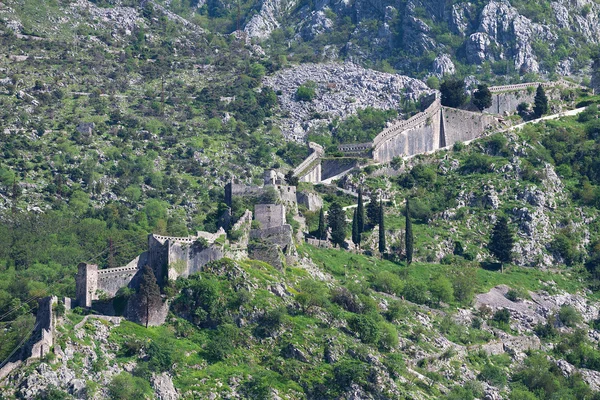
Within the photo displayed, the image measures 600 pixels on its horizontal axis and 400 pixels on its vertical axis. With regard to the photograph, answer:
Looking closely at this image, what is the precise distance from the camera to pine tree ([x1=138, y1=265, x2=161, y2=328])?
105 meters

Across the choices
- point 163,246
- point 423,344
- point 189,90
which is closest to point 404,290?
point 423,344

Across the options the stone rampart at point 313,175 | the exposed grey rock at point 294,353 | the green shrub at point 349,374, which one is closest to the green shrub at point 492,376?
the green shrub at point 349,374

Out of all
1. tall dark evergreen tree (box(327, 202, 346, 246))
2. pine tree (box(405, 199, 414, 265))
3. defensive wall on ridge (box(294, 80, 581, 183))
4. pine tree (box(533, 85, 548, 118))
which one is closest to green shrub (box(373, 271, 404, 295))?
tall dark evergreen tree (box(327, 202, 346, 246))

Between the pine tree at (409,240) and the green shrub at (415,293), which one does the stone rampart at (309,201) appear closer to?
the pine tree at (409,240)

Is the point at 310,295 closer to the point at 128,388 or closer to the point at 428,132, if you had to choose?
the point at 128,388

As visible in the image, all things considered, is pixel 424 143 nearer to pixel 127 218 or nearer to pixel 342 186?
pixel 342 186

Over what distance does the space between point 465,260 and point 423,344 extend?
22.9 metres

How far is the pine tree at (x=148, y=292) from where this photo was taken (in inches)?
4126

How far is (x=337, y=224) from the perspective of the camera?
129750 mm

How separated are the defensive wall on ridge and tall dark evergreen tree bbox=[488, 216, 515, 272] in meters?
19.2

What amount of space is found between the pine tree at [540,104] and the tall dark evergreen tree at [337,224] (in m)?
40.8

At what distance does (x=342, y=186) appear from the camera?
145625 millimetres

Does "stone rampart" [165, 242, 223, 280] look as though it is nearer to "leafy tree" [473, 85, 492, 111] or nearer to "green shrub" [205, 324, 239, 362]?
"green shrub" [205, 324, 239, 362]

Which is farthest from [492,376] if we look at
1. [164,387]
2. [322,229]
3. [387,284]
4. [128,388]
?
[128,388]
